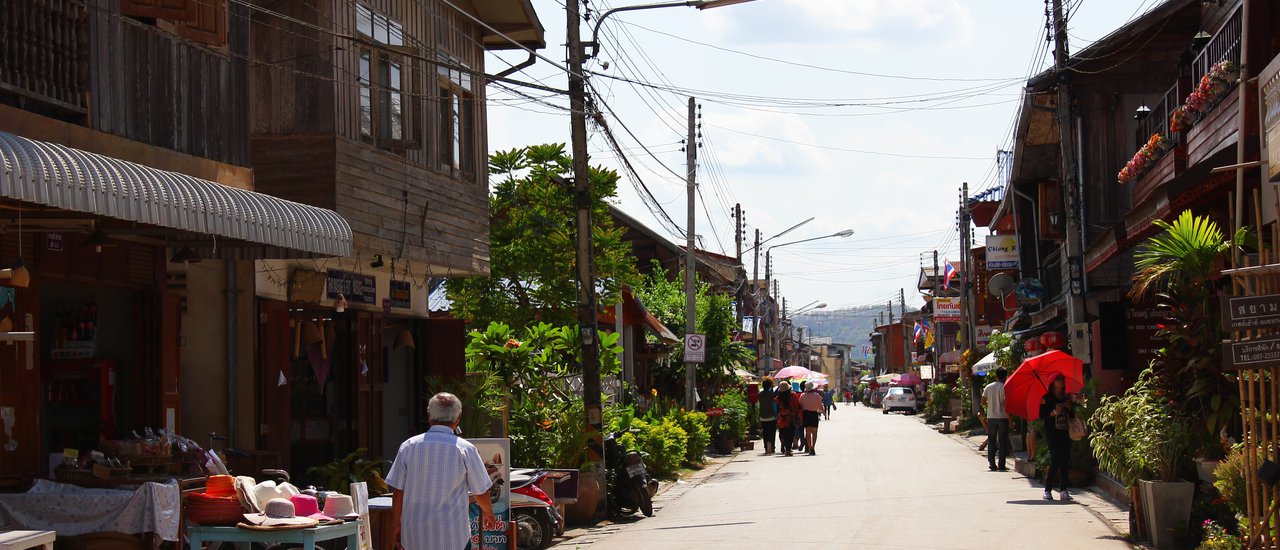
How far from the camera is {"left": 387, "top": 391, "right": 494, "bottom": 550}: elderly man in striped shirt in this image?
8.76 meters

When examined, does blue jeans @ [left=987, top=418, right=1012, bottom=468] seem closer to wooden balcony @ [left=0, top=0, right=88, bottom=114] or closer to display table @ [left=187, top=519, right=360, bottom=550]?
display table @ [left=187, top=519, right=360, bottom=550]

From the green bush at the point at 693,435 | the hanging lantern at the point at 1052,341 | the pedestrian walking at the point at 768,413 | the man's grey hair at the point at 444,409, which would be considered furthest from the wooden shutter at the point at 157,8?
the pedestrian walking at the point at 768,413

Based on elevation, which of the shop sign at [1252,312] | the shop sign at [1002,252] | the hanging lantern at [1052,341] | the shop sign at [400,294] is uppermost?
the shop sign at [1002,252]

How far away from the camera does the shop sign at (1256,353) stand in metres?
9.65

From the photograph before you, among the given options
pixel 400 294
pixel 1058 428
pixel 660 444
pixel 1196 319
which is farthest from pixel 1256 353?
pixel 660 444

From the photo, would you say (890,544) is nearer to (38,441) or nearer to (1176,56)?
(38,441)

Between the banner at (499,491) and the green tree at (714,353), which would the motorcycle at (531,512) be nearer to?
the banner at (499,491)

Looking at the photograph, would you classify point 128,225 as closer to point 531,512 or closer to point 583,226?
point 531,512

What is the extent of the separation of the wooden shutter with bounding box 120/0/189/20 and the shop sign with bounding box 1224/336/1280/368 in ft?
31.0

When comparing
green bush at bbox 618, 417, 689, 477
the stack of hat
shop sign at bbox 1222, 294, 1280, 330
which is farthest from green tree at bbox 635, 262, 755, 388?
shop sign at bbox 1222, 294, 1280, 330

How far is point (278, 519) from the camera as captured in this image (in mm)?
9477

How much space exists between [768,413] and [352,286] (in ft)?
52.7

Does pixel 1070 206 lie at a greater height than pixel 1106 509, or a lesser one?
greater

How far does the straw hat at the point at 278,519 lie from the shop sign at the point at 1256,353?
706cm
